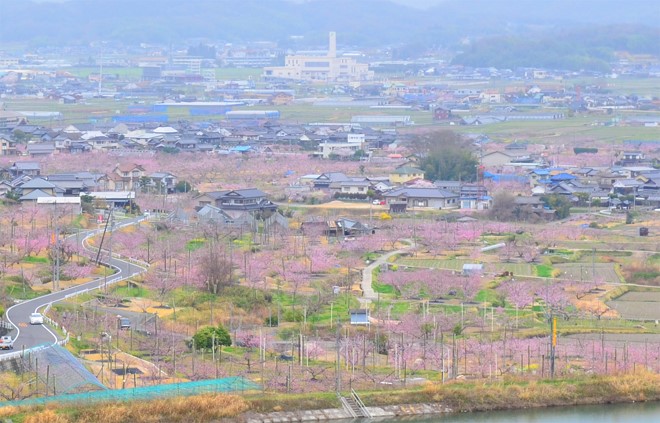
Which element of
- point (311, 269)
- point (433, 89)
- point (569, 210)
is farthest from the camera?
point (433, 89)

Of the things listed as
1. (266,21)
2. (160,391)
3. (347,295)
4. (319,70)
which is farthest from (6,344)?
(266,21)

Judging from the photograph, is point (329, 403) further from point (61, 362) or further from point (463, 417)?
point (61, 362)

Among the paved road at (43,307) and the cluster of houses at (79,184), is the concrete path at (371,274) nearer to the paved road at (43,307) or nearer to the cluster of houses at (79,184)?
the paved road at (43,307)

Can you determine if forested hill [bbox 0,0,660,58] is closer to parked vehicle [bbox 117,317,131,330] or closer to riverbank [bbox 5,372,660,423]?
parked vehicle [bbox 117,317,131,330]

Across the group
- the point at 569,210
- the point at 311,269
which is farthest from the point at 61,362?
the point at 569,210

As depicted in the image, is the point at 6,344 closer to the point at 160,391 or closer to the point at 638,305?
the point at 160,391

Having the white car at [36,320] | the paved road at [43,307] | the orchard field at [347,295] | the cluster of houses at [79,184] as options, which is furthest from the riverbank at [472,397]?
the cluster of houses at [79,184]
